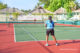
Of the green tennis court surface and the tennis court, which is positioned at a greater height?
the green tennis court surface

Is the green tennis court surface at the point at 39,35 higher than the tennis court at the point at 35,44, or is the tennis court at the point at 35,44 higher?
the green tennis court surface at the point at 39,35

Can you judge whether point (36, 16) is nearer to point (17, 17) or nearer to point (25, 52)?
point (17, 17)

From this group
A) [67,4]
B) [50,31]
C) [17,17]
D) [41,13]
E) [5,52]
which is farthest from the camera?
[67,4]

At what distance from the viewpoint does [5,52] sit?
6.64 meters

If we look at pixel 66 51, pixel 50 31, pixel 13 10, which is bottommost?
→ pixel 66 51

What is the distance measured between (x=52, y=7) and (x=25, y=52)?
54.4m

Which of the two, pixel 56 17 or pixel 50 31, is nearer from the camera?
pixel 50 31

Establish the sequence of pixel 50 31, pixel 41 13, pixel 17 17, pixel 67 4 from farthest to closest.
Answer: pixel 67 4, pixel 41 13, pixel 17 17, pixel 50 31

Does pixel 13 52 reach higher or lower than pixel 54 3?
lower

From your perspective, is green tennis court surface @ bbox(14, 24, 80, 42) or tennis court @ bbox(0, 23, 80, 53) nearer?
tennis court @ bbox(0, 23, 80, 53)

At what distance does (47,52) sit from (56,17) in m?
33.5

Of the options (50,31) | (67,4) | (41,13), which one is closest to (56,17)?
(41,13)

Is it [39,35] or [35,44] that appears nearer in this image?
[35,44]

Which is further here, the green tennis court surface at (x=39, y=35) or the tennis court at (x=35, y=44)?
the green tennis court surface at (x=39, y=35)
